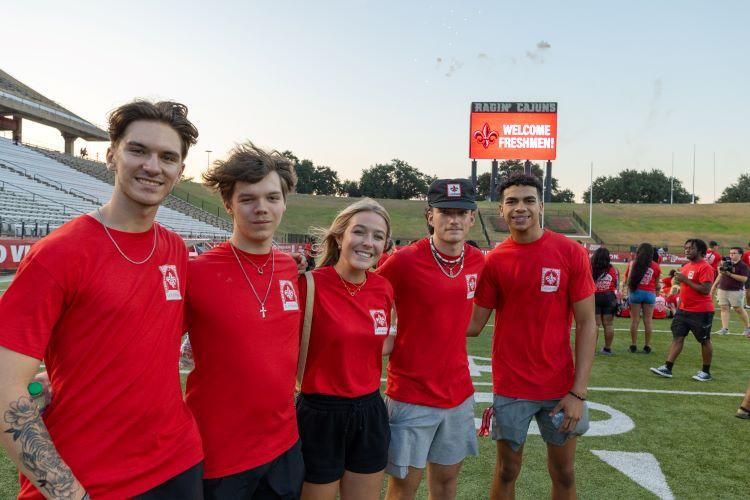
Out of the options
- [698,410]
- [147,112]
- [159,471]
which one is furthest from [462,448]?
[698,410]

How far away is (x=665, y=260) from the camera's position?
3694 centimetres

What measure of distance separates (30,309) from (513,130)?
134 feet

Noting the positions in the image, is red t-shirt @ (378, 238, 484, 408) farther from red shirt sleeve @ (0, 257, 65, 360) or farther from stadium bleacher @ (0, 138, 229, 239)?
stadium bleacher @ (0, 138, 229, 239)

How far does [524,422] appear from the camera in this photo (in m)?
3.04

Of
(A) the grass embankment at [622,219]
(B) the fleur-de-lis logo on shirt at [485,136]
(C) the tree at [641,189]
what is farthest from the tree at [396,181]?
(B) the fleur-de-lis logo on shirt at [485,136]

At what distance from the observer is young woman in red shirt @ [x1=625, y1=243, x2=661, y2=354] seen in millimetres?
8555

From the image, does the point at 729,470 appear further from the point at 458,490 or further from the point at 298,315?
the point at 298,315

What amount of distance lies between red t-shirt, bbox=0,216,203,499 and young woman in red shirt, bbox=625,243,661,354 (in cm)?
841

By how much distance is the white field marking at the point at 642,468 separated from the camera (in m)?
3.75

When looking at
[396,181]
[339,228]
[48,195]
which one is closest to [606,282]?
[339,228]

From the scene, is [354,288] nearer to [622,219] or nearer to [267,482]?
[267,482]

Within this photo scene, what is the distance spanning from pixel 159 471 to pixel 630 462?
3.82 m

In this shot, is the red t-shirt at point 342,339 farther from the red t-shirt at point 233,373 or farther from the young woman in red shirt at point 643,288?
the young woman in red shirt at point 643,288

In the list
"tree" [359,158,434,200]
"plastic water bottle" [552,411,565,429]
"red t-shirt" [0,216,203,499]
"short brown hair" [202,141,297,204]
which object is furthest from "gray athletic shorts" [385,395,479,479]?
"tree" [359,158,434,200]
